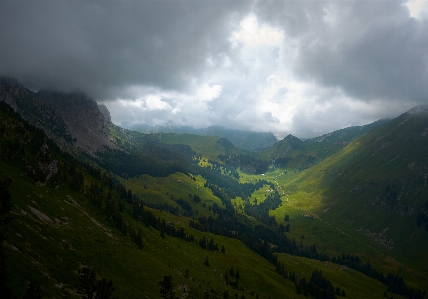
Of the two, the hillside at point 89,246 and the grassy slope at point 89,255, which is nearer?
the grassy slope at point 89,255

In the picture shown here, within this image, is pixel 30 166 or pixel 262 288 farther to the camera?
pixel 262 288

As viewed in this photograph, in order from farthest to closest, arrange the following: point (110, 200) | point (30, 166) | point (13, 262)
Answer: point (110, 200) < point (30, 166) < point (13, 262)

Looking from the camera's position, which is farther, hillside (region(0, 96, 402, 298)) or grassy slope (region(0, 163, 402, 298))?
hillside (region(0, 96, 402, 298))

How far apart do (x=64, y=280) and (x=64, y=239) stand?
88.2 ft

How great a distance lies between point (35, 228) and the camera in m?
79.2

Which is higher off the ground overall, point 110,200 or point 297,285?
point 110,200

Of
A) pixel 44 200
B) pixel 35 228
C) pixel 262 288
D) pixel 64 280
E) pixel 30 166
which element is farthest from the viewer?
pixel 262 288

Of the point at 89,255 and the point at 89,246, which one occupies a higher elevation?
the point at 89,246

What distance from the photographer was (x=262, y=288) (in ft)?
458

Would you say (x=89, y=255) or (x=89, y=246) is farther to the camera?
(x=89, y=246)

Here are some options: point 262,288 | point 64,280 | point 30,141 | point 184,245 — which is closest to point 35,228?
point 64,280

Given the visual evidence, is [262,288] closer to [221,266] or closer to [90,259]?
[221,266]

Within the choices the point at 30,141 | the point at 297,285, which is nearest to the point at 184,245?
the point at 297,285

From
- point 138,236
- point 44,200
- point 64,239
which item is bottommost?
point 138,236
